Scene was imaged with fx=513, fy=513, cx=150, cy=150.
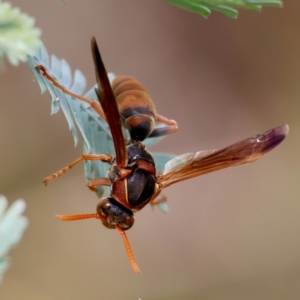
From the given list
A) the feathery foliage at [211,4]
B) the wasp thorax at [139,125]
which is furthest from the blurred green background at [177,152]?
the feathery foliage at [211,4]

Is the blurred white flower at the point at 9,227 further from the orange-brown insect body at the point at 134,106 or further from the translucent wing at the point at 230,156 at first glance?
the orange-brown insect body at the point at 134,106

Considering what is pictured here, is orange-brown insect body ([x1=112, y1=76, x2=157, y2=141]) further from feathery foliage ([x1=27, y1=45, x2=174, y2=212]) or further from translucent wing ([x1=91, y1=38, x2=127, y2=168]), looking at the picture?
translucent wing ([x1=91, y1=38, x2=127, y2=168])

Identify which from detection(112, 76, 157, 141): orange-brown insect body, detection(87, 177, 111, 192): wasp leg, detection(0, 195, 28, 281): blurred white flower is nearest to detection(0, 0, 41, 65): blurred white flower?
detection(0, 195, 28, 281): blurred white flower

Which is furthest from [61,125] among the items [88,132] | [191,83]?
[88,132]

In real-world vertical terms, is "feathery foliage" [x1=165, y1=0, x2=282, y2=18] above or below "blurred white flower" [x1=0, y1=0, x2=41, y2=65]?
above

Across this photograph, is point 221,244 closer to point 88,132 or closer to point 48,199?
point 48,199

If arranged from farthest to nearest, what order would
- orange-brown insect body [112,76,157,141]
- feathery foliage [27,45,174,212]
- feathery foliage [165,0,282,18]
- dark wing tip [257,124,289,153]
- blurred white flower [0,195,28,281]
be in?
orange-brown insect body [112,76,157,141] → dark wing tip [257,124,289,153] → feathery foliage [27,45,174,212] → feathery foliage [165,0,282,18] → blurred white flower [0,195,28,281]
